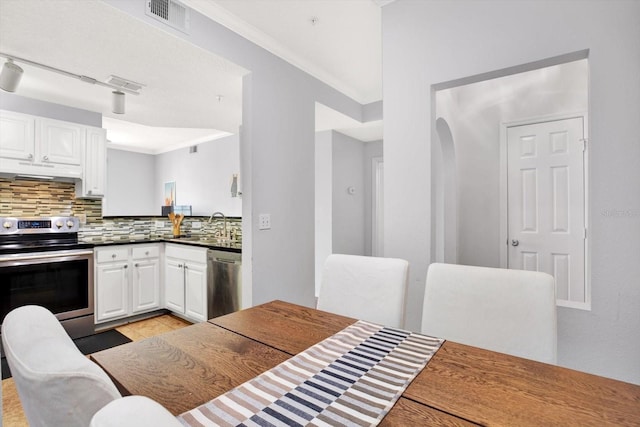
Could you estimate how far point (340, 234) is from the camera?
14.3ft

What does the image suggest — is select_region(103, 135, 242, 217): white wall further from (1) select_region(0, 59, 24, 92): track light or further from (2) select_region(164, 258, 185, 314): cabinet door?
(1) select_region(0, 59, 24, 92): track light

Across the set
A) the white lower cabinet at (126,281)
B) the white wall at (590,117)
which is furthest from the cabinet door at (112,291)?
the white wall at (590,117)

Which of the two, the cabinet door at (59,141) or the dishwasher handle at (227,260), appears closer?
the dishwasher handle at (227,260)

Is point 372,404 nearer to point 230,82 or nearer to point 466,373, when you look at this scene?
point 466,373

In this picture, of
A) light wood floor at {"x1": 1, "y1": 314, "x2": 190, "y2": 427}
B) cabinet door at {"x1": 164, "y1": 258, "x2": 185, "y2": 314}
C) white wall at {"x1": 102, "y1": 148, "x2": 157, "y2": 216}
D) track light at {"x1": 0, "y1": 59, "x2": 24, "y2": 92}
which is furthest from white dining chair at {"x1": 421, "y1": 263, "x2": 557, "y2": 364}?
white wall at {"x1": 102, "y1": 148, "x2": 157, "y2": 216}

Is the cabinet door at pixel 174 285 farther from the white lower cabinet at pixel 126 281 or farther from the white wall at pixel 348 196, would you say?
the white wall at pixel 348 196

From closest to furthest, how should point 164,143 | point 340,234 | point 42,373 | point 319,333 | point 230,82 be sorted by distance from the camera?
point 42,373, point 319,333, point 230,82, point 340,234, point 164,143

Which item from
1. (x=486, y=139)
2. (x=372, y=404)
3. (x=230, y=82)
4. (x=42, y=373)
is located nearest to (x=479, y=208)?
(x=486, y=139)

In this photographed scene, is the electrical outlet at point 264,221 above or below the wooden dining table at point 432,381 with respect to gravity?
above

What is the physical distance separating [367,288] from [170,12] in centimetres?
192

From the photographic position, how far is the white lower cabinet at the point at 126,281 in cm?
318

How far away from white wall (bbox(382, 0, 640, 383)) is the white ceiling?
0.52 meters

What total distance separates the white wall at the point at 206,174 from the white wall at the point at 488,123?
118 inches

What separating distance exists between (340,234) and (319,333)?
3.24 m
